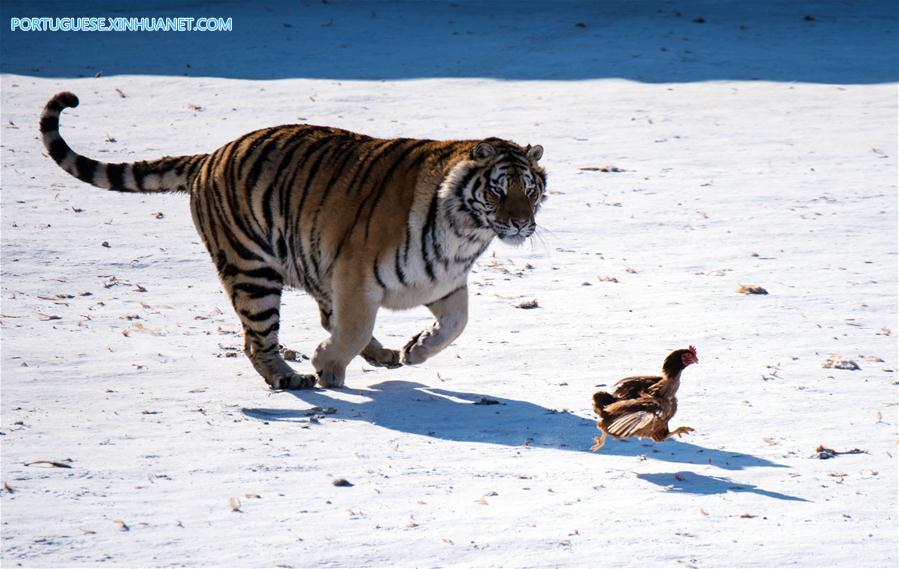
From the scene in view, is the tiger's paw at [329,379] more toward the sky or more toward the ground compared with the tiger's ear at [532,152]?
more toward the ground

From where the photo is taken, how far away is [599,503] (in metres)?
5.13

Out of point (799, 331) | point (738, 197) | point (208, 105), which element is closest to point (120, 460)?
point (799, 331)

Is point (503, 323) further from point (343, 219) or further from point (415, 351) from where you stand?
point (343, 219)

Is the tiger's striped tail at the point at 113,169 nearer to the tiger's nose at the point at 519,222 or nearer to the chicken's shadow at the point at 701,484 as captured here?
the tiger's nose at the point at 519,222

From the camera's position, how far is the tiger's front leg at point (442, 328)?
6.59 m

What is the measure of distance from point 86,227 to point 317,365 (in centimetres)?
334

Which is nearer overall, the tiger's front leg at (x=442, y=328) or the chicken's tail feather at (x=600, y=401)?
the chicken's tail feather at (x=600, y=401)

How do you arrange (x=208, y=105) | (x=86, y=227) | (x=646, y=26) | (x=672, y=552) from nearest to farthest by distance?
(x=672, y=552) → (x=86, y=227) → (x=208, y=105) → (x=646, y=26)

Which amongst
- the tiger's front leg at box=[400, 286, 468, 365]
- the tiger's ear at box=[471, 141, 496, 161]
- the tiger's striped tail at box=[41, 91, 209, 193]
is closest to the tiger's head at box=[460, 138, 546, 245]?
the tiger's ear at box=[471, 141, 496, 161]

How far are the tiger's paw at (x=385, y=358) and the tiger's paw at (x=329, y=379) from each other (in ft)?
1.22

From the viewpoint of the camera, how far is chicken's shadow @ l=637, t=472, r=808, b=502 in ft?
17.2

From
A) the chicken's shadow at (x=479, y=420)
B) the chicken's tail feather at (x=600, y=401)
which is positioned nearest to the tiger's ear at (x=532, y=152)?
the chicken's shadow at (x=479, y=420)

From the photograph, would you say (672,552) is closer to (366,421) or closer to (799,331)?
(366,421)

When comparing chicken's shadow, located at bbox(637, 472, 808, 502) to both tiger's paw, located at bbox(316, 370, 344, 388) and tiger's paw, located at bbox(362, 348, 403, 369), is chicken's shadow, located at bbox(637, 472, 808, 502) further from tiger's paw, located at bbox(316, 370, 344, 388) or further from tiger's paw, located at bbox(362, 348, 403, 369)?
tiger's paw, located at bbox(362, 348, 403, 369)
